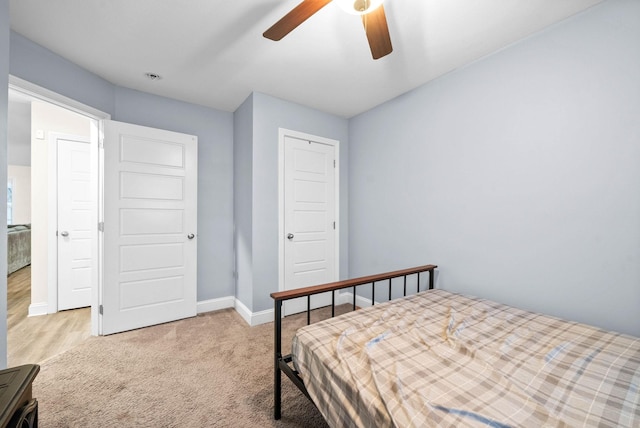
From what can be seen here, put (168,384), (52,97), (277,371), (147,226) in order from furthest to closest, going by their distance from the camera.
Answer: (147,226)
(52,97)
(168,384)
(277,371)

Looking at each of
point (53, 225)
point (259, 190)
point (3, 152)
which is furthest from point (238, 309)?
point (3, 152)

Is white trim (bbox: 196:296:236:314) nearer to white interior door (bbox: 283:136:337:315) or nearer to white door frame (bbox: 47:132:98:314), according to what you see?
white interior door (bbox: 283:136:337:315)

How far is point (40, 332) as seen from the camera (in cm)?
254

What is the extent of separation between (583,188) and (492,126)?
74cm

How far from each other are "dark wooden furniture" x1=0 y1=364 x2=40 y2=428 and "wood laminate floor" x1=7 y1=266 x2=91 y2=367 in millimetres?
1826

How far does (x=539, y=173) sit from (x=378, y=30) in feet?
4.81

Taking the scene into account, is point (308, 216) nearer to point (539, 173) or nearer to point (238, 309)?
point (238, 309)

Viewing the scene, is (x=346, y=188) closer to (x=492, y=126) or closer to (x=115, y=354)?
(x=492, y=126)

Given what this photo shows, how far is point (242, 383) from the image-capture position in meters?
1.82

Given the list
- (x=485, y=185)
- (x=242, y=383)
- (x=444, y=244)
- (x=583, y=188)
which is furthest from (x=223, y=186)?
(x=583, y=188)

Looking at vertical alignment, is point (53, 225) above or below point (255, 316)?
above

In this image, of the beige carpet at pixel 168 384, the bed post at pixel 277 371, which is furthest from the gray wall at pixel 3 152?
the bed post at pixel 277 371

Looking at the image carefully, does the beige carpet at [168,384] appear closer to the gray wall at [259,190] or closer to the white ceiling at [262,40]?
the gray wall at [259,190]

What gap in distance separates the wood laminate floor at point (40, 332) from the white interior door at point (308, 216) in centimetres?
201
